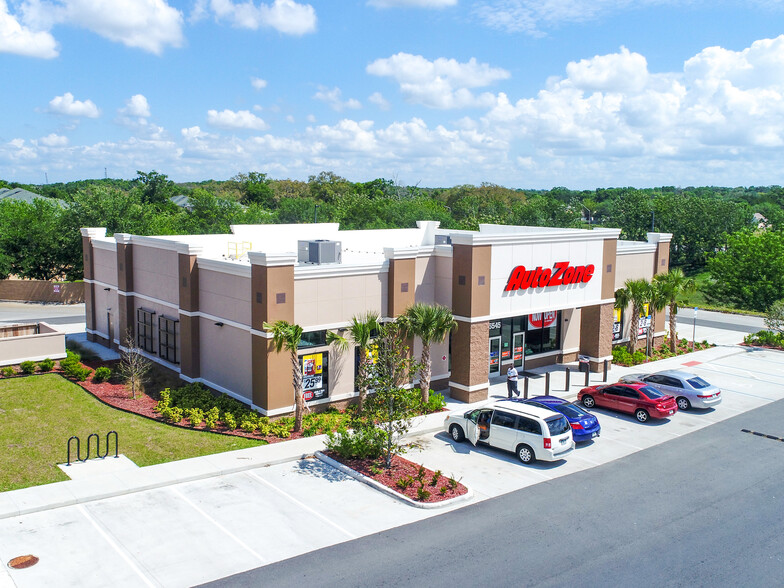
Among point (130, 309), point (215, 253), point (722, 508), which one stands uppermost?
point (215, 253)

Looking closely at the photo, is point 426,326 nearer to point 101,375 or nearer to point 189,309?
point 189,309

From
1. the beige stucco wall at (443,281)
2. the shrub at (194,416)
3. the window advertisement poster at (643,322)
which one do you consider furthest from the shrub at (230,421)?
the window advertisement poster at (643,322)

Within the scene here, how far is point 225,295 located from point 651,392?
16758 millimetres

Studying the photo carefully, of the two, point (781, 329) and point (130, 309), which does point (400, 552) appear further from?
point (781, 329)

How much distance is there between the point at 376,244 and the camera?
121 feet

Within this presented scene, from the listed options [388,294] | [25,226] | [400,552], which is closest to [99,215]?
[25,226]

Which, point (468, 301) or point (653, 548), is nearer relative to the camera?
point (653, 548)

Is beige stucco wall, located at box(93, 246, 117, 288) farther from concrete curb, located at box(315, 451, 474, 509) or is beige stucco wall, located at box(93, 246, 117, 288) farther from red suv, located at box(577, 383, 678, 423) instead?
red suv, located at box(577, 383, 678, 423)

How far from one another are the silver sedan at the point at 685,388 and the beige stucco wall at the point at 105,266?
2550 centimetres

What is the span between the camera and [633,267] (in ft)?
121

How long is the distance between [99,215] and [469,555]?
160 ft

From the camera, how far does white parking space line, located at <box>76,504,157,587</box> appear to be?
1365 centimetres

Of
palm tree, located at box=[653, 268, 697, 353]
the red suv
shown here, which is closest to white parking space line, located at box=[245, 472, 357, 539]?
the red suv

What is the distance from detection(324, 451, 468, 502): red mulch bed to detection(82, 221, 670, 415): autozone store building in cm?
488
